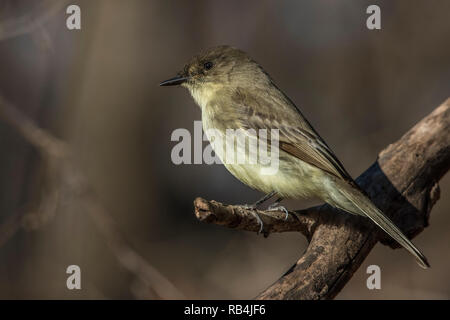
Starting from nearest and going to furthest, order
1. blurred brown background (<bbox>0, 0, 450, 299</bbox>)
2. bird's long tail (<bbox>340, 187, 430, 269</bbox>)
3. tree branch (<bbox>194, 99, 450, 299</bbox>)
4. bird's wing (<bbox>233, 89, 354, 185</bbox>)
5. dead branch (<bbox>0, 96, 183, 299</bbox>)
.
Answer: tree branch (<bbox>194, 99, 450, 299</bbox>) < bird's long tail (<bbox>340, 187, 430, 269</bbox>) < bird's wing (<bbox>233, 89, 354, 185</bbox>) < dead branch (<bbox>0, 96, 183, 299</bbox>) < blurred brown background (<bbox>0, 0, 450, 299</bbox>)

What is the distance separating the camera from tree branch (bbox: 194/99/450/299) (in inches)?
165

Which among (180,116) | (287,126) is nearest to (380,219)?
(287,126)

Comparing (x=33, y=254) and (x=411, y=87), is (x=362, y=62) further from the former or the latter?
(x=33, y=254)

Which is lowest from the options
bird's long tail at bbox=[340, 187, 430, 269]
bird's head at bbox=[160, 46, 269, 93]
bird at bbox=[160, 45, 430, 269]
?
bird's long tail at bbox=[340, 187, 430, 269]

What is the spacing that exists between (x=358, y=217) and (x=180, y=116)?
A: 555 cm

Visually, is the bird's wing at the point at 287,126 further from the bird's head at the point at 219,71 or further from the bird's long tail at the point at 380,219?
the bird's head at the point at 219,71

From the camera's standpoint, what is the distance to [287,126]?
507 centimetres

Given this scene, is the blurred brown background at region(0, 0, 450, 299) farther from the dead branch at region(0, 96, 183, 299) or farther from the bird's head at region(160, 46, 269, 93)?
the bird's head at region(160, 46, 269, 93)

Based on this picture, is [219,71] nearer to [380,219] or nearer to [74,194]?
[74,194]

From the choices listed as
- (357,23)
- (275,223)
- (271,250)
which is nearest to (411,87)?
(357,23)

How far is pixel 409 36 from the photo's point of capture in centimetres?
964

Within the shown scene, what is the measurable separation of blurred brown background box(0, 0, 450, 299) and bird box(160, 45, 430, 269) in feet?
8.81

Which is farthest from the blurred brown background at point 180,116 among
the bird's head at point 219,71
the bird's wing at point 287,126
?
the bird's wing at point 287,126

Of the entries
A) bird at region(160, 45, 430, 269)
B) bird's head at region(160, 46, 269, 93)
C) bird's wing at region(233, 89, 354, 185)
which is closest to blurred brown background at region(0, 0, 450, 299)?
bird's head at region(160, 46, 269, 93)
